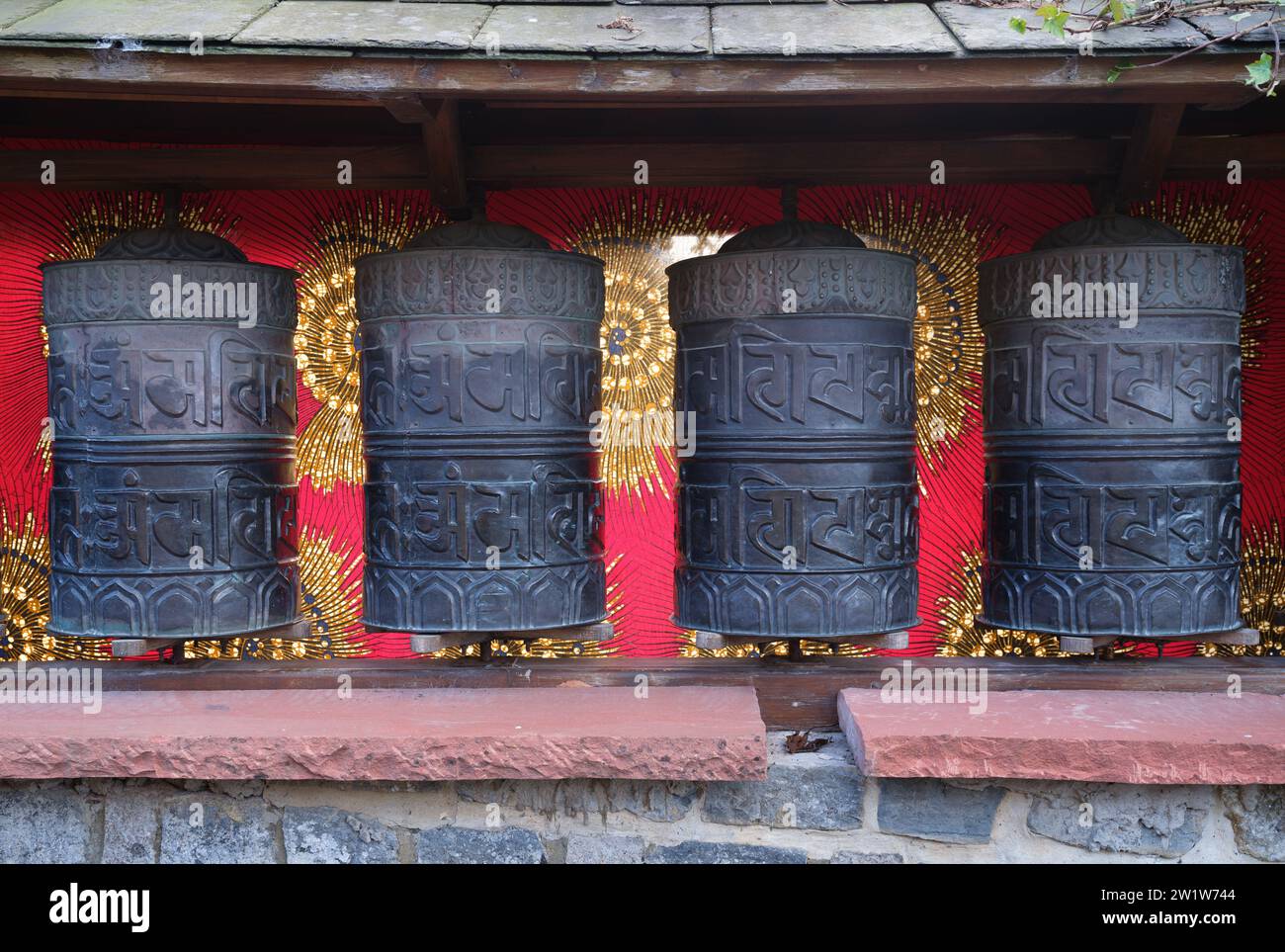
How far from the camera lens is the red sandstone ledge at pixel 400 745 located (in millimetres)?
3010

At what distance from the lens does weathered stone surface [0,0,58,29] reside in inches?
116

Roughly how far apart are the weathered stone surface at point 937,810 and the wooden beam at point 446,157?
2086 mm

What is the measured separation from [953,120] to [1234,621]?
1736mm

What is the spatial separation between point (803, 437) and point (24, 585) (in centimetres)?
288

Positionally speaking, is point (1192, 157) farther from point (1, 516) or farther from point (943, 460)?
point (1, 516)

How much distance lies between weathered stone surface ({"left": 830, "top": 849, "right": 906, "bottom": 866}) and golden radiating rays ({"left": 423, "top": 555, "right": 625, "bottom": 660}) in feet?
4.29

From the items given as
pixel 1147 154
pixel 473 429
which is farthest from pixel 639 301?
pixel 1147 154

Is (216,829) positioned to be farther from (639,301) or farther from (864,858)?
(639,301)

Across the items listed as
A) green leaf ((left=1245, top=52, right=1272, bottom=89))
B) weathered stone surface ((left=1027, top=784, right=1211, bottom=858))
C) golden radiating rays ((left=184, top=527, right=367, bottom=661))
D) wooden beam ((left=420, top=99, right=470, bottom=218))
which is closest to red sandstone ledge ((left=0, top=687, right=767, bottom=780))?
weathered stone surface ((left=1027, top=784, right=1211, bottom=858))

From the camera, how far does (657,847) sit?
10.6ft

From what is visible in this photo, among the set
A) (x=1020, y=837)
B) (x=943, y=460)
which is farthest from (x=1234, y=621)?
(x=943, y=460)

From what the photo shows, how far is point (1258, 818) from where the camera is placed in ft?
10.2

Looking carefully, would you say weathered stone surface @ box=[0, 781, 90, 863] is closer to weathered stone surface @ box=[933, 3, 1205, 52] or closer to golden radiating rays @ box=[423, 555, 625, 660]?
golden radiating rays @ box=[423, 555, 625, 660]

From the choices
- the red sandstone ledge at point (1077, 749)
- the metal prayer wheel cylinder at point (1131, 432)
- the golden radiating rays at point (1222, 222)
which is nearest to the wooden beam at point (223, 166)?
the metal prayer wheel cylinder at point (1131, 432)
